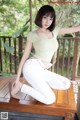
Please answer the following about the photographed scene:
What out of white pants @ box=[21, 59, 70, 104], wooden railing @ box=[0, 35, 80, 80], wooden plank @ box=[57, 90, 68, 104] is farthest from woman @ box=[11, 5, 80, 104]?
wooden railing @ box=[0, 35, 80, 80]

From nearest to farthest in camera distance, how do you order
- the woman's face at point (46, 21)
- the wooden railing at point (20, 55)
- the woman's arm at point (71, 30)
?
1. the woman's face at point (46, 21)
2. the woman's arm at point (71, 30)
3. the wooden railing at point (20, 55)

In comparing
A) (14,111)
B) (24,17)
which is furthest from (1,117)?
(24,17)

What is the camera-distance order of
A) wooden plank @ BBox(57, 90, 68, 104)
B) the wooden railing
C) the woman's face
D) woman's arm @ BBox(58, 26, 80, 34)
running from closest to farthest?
1. the woman's face
2. woman's arm @ BBox(58, 26, 80, 34)
3. wooden plank @ BBox(57, 90, 68, 104)
4. the wooden railing

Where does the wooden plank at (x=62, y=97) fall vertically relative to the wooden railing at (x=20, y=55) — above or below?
below

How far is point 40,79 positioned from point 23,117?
18.9 inches

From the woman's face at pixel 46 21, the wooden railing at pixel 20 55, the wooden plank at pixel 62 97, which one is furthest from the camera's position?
the wooden railing at pixel 20 55

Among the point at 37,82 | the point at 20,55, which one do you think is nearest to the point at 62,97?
the point at 37,82

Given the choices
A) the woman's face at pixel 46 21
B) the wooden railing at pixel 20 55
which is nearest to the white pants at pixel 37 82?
the woman's face at pixel 46 21

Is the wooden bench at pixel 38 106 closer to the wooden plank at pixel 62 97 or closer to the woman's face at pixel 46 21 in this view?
the wooden plank at pixel 62 97

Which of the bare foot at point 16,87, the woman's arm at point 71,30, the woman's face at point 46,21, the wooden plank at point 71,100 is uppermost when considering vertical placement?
the woman's face at point 46,21

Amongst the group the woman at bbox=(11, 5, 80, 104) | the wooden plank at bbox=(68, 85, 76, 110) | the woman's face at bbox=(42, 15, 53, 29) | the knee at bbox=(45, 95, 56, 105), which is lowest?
the wooden plank at bbox=(68, 85, 76, 110)

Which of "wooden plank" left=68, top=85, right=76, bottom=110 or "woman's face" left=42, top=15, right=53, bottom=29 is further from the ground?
"woman's face" left=42, top=15, right=53, bottom=29

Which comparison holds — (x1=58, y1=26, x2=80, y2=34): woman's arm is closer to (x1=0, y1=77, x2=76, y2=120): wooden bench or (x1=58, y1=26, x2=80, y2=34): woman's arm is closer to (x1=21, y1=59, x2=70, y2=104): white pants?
(x1=21, y1=59, x2=70, y2=104): white pants

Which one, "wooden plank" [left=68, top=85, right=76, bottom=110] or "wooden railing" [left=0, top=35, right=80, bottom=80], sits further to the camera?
"wooden railing" [left=0, top=35, right=80, bottom=80]
